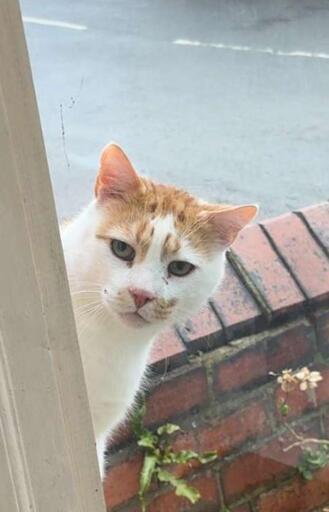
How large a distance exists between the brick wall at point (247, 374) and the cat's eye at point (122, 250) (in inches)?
10.0

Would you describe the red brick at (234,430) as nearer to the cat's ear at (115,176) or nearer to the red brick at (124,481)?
the red brick at (124,481)

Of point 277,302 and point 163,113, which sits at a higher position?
point 163,113

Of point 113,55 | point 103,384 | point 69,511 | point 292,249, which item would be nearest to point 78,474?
point 69,511

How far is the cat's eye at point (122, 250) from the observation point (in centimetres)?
95

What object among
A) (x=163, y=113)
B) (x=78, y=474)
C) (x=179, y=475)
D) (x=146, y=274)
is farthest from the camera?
(x=179, y=475)

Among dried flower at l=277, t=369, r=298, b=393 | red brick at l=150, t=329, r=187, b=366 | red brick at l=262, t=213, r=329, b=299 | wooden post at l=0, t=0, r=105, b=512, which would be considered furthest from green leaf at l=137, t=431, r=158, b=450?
wooden post at l=0, t=0, r=105, b=512

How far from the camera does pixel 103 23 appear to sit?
3.20 feet

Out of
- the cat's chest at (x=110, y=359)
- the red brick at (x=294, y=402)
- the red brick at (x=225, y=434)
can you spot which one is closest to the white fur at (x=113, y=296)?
the cat's chest at (x=110, y=359)

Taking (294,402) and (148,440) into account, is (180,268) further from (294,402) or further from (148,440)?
(294,402)

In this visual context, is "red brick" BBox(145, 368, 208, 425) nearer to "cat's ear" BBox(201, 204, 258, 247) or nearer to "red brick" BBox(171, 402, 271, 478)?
"red brick" BBox(171, 402, 271, 478)

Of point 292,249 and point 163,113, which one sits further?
point 292,249

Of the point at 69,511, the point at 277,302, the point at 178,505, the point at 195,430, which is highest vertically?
the point at 69,511

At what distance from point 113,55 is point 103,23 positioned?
0.14ft

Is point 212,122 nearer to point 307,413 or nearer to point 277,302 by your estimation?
point 277,302
